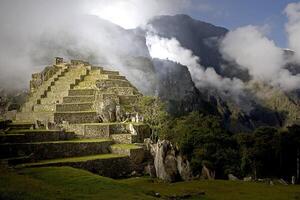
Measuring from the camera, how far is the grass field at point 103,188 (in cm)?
1759

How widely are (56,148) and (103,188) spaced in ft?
33.4

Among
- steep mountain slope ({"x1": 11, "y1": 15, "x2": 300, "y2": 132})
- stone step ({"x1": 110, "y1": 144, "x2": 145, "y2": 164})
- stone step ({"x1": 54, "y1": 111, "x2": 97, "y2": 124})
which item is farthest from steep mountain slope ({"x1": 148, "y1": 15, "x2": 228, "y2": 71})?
stone step ({"x1": 110, "y1": 144, "x2": 145, "y2": 164})

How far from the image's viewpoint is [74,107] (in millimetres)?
39562

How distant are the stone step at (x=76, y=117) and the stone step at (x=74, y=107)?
147 cm

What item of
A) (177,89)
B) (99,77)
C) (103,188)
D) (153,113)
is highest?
(177,89)

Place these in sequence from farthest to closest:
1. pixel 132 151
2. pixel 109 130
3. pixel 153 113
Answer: pixel 153 113, pixel 109 130, pixel 132 151

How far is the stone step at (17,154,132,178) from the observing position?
27.9 m

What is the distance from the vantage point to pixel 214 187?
2728 cm

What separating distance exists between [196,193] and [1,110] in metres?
30.3

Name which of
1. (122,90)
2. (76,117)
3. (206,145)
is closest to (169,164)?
(206,145)

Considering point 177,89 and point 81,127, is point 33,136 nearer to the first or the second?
point 81,127

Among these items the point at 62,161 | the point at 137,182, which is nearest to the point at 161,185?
the point at 137,182

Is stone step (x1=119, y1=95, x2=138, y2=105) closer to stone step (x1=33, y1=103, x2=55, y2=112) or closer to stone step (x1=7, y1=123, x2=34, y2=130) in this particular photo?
stone step (x1=33, y1=103, x2=55, y2=112)

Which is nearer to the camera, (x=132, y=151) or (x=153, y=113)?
(x=132, y=151)
